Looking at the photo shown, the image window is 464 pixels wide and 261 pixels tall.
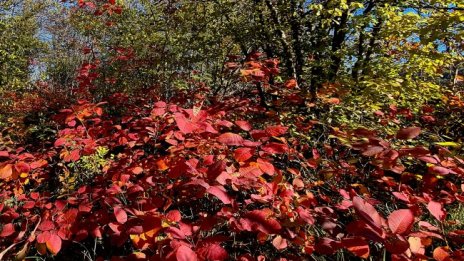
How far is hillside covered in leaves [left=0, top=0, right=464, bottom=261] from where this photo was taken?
1.91m

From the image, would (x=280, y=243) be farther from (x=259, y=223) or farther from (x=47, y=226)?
(x=47, y=226)

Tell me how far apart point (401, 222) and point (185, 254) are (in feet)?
2.99

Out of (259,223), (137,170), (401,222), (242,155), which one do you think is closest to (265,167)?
(242,155)

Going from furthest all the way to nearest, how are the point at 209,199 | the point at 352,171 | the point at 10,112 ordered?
the point at 10,112 < the point at 209,199 < the point at 352,171

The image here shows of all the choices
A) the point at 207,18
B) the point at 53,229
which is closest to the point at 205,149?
the point at 53,229

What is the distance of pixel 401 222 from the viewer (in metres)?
1.26

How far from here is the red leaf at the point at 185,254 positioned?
4.88 ft

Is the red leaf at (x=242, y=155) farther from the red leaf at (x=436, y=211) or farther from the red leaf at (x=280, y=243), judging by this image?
the red leaf at (x=436, y=211)

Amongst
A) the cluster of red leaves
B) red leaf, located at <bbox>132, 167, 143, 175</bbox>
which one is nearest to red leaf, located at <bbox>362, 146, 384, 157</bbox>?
the cluster of red leaves

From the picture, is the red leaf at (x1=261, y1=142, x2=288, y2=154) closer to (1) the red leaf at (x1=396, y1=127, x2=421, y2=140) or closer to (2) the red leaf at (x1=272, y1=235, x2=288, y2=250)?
(2) the red leaf at (x1=272, y1=235, x2=288, y2=250)

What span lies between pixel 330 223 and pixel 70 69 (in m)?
18.3

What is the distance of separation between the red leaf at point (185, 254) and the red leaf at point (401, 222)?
0.83 meters

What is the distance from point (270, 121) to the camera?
4328 mm

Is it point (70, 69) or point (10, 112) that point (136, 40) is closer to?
point (10, 112)
